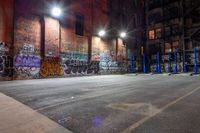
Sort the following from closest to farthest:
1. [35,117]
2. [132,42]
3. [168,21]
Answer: [35,117] → [168,21] → [132,42]

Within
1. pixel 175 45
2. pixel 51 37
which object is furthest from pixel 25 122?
pixel 175 45

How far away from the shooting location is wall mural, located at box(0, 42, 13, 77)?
579 inches

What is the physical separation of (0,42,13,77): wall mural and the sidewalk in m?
12.0

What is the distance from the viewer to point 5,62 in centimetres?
1488

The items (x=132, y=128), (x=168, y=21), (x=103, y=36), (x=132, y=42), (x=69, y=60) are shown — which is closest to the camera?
(x=132, y=128)

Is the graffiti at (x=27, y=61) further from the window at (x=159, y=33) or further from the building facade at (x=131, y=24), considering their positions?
the window at (x=159, y=33)

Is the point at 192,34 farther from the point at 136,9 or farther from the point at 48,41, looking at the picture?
the point at 48,41

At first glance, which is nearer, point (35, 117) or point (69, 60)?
point (35, 117)

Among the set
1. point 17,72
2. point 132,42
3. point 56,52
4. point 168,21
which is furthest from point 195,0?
point 17,72

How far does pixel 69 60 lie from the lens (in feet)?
66.9

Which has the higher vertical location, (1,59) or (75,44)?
(75,44)

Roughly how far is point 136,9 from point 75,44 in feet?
59.8

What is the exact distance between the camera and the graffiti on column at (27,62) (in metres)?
15.7

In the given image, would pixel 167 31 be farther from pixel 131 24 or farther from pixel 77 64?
pixel 77 64
